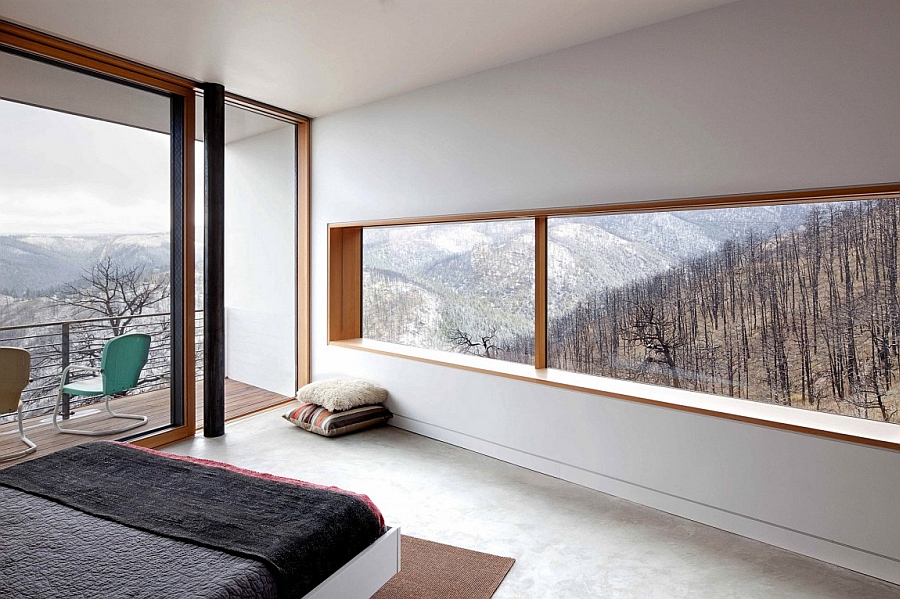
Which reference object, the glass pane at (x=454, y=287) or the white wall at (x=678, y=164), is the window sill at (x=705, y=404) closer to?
the white wall at (x=678, y=164)

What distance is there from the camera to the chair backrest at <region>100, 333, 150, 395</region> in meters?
3.66

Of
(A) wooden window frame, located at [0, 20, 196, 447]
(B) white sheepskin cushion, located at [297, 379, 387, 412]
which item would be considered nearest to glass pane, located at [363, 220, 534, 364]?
(B) white sheepskin cushion, located at [297, 379, 387, 412]

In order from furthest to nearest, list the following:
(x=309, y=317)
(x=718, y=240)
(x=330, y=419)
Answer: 1. (x=309, y=317)
2. (x=330, y=419)
3. (x=718, y=240)

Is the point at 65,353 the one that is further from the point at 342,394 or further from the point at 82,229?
the point at 342,394

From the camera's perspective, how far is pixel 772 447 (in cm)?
267

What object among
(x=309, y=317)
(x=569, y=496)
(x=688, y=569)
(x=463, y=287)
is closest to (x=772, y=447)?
(x=688, y=569)

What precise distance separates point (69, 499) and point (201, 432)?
7.50 feet

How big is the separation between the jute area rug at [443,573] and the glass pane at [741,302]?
1455 millimetres

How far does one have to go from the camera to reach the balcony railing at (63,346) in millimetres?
3289

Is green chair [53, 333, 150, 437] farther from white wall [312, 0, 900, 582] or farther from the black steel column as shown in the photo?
white wall [312, 0, 900, 582]

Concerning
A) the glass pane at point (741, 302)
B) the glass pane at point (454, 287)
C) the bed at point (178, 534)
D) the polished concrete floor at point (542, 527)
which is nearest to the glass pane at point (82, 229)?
the polished concrete floor at point (542, 527)

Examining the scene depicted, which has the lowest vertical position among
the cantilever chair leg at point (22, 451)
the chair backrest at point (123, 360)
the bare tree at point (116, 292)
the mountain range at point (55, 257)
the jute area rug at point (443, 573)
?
the jute area rug at point (443, 573)

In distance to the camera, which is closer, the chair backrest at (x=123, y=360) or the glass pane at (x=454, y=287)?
the chair backrest at (x=123, y=360)

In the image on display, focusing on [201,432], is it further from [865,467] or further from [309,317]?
[865,467]
